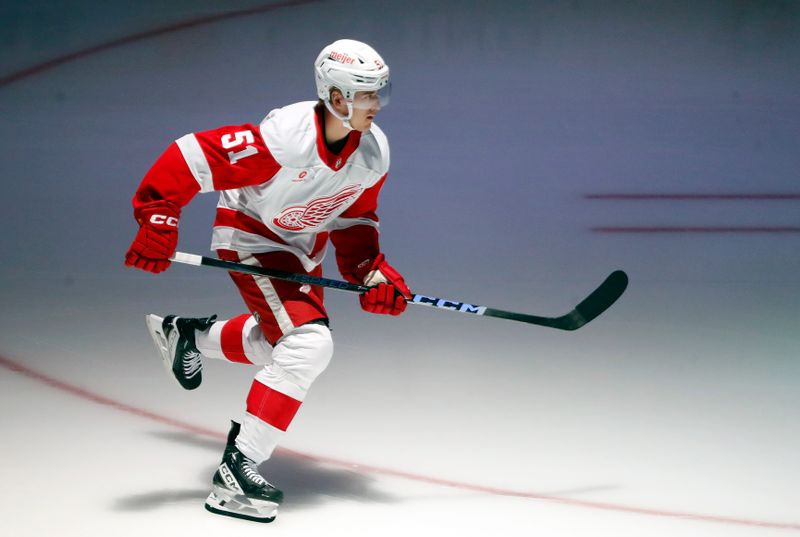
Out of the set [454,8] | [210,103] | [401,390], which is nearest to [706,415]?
[401,390]

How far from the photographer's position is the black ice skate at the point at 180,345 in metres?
3.31

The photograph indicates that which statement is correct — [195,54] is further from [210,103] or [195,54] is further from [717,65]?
[717,65]

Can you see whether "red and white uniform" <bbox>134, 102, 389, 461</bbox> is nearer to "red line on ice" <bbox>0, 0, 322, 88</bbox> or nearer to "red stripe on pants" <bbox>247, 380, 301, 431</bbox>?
"red stripe on pants" <bbox>247, 380, 301, 431</bbox>

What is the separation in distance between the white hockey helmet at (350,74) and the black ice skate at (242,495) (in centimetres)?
90

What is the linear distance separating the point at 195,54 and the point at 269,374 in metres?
3.93

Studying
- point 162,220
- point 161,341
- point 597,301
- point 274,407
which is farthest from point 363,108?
point 161,341

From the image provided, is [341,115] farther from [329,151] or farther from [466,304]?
[466,304]

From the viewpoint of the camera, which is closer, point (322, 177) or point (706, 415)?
point (322, 177)

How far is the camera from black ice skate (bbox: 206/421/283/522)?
2.70 m

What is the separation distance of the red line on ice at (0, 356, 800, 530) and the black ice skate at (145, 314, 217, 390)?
0.46ft

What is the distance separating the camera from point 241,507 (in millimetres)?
2703

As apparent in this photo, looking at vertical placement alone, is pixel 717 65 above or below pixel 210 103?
above

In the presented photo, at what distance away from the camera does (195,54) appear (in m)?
6.28

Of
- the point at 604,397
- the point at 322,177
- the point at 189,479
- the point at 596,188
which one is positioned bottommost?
the point at 189,479
